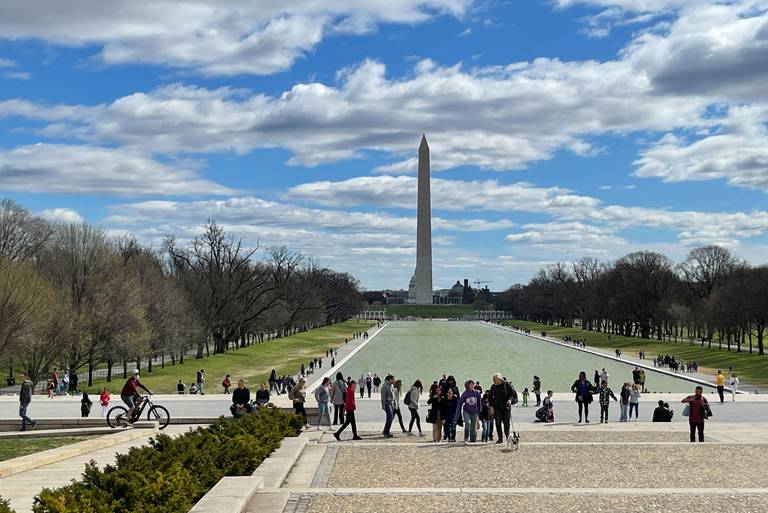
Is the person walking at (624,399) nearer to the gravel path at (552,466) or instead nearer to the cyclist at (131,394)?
the gravel path at (552,466)

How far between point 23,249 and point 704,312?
207 feet

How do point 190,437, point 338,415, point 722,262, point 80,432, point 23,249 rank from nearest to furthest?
point 190,437
point 80,432
point 338,415
point 23,249
point 722,262

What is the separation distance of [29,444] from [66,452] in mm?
2938

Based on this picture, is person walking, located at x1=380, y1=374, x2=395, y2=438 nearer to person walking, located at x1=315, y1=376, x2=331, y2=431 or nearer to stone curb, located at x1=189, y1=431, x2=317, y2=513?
person walking, located at x1=315, y1=376, x2=331, y2=431

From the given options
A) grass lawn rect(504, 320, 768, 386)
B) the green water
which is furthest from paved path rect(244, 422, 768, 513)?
grass lawn rect(504, 320, 768, 386)

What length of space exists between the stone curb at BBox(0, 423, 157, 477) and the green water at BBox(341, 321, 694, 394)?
2814cm

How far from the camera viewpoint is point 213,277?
82875mm

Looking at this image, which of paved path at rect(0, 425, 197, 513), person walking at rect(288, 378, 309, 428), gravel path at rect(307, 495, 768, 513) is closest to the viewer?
gravel path at rect(307, 495, 768, 513)

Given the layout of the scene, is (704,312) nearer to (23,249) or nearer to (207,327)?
(207,327)

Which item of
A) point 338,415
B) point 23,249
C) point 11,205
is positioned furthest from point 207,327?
point 338,415

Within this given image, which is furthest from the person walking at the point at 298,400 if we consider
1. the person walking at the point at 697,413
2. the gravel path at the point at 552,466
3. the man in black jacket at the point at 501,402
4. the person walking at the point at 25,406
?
the person walking at the point at 697,413

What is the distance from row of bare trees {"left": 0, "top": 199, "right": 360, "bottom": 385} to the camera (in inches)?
1739

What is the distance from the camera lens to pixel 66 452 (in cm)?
1692

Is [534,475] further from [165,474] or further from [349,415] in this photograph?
[165,474]
